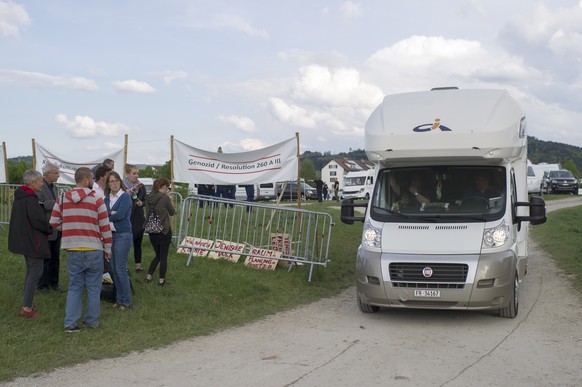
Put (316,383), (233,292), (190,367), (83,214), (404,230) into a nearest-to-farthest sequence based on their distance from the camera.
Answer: (316,383)
(190,367)
(83,214)
(404,230)
(233,292)

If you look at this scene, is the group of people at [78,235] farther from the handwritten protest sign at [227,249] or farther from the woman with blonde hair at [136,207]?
the handwritten protest sign at [227,249]

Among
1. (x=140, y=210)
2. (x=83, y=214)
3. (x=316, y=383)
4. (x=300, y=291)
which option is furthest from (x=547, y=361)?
(x=140, y=210)

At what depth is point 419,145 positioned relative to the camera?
8.89m

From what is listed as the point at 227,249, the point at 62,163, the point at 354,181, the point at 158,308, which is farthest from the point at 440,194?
the point at 354,181

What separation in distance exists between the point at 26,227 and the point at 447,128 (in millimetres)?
5711

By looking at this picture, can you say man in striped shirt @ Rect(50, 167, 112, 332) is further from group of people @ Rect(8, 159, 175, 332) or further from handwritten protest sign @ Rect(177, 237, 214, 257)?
handwritten protest sign @ Rect(177, 237, 214, 257)

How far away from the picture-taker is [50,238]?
9.02 metres

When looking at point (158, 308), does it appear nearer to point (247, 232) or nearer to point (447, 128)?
point (247, 232)

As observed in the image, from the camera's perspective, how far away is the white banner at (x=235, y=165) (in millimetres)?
13992

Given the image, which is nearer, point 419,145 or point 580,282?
point 419,145

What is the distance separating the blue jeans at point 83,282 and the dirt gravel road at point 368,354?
3.76 feet

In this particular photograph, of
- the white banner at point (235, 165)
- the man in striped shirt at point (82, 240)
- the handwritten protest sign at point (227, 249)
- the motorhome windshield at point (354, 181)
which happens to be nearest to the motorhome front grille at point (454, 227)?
the man in striped shirt at point (82, 240)

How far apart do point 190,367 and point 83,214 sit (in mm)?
2414

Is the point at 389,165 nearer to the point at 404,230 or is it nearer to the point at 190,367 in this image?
the point at 404,230
